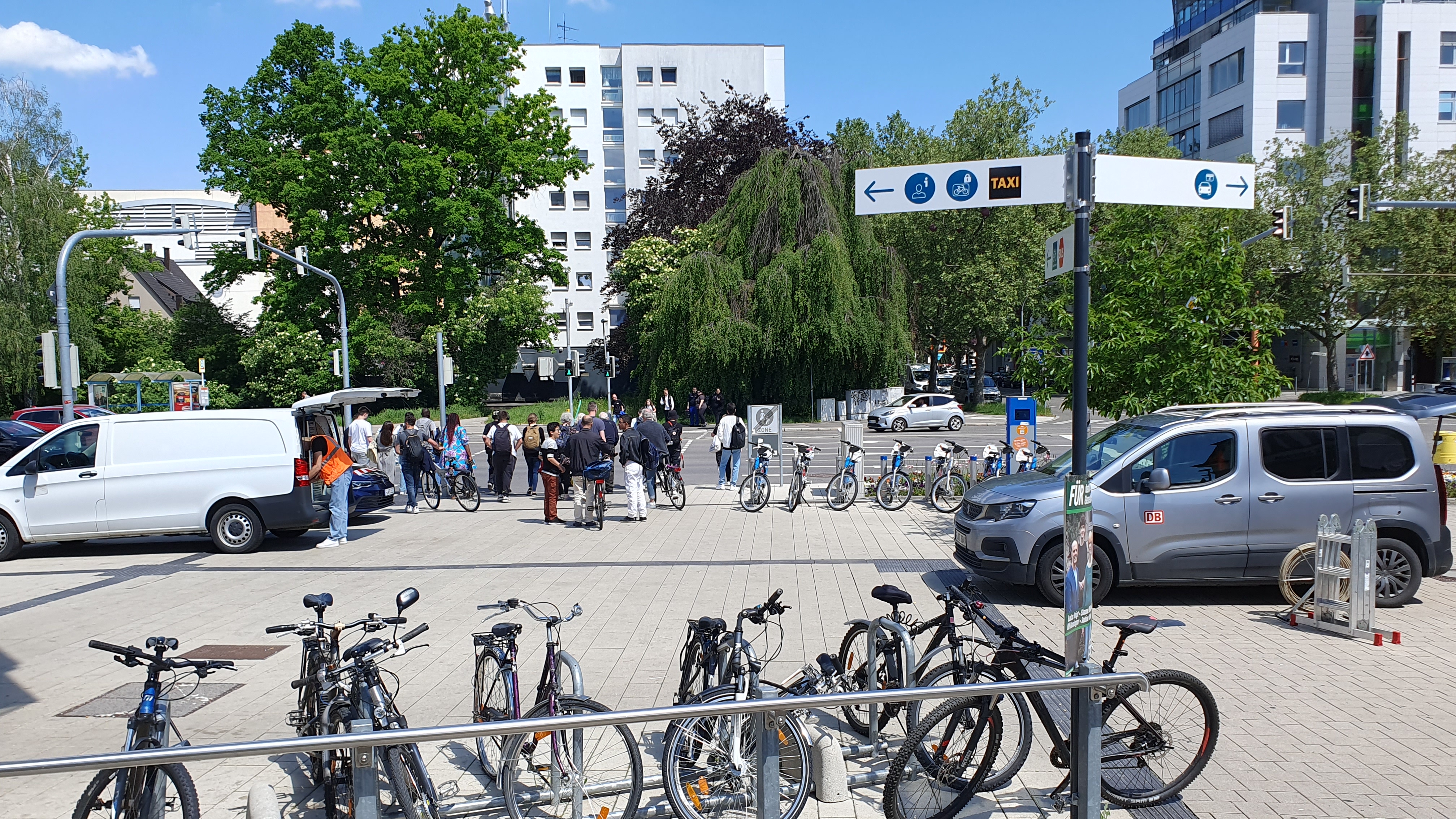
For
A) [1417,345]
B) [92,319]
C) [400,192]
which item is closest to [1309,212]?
[1417,345]

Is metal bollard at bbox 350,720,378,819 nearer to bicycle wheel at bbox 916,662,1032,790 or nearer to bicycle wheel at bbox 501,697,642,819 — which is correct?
bicycle wheel at bbox 501,697,642,819

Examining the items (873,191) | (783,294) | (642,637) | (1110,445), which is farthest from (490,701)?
(783,294)

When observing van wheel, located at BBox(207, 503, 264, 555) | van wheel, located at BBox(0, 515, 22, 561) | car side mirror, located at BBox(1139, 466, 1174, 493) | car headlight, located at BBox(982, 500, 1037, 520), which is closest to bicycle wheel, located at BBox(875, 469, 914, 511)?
car headlight, located at BBox(982, 500, 1037, 520)

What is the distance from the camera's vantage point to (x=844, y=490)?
51.4 ft

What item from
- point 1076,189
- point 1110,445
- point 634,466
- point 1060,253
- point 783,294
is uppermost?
point 783,294

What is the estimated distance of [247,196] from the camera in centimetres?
3756

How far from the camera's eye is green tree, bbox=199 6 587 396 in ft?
122

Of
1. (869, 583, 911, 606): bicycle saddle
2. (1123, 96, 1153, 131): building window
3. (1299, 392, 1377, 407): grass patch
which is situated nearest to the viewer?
(869, 583, 911, 606): bicycle saddle

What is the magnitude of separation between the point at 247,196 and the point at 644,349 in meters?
17.4

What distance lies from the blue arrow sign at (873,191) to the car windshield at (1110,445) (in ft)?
16.0

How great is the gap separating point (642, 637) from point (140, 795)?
14.7 feet

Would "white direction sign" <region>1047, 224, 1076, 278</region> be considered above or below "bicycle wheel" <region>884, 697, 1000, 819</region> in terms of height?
above

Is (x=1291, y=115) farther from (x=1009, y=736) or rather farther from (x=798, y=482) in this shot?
(x=1009, y=736)

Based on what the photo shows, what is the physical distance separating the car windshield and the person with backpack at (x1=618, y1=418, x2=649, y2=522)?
6.63 metres
